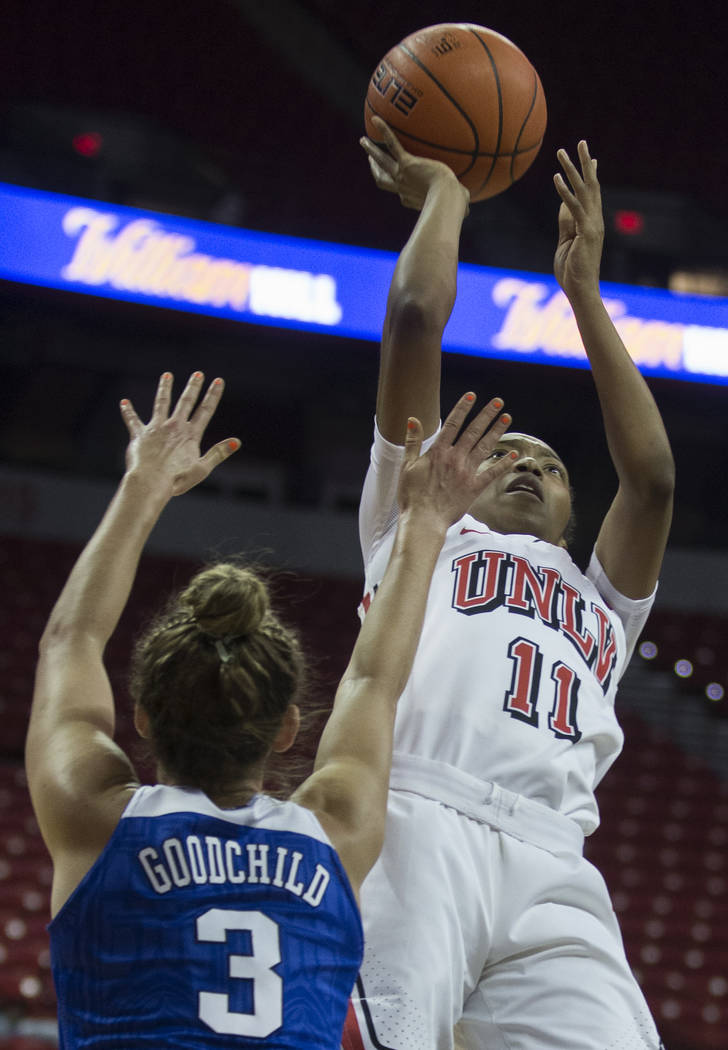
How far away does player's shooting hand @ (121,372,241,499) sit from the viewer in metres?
1.89

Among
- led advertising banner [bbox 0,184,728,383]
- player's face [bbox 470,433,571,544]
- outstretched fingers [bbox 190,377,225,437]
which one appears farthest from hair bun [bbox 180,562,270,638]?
led advertising banner [bbox 0,184,728,383]

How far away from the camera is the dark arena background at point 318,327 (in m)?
11.0

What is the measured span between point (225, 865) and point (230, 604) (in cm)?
37

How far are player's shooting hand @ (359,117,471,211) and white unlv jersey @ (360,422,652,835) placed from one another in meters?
0.65

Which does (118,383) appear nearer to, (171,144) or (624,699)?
(171,144)

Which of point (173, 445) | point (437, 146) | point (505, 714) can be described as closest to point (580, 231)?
point (437, 146)

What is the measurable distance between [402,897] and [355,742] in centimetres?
62

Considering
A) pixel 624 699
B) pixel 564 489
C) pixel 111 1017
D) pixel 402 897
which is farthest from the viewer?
pixel 624 699

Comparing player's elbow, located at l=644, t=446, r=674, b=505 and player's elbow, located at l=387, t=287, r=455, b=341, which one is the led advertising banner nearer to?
player's elbow, located at l=644, t=446, r=674, b=505

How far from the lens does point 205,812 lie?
150 cm

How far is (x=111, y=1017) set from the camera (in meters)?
1.38

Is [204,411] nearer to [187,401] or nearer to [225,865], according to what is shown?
[187,401]

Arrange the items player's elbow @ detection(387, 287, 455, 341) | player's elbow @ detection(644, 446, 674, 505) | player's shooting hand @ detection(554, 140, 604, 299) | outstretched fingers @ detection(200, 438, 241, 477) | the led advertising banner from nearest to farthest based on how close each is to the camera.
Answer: outstretched fingers @ detection(200, 438, 241, 477) → player's elbow @ detection(387, 287, 455, 341) → player's elbow @ detection(644, 446, 674, 505) → player's shooting hand @ detection(554, 140, 604, 299) → the led advertising banner

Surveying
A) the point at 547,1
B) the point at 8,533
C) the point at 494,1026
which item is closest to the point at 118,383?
the point at 8,533
